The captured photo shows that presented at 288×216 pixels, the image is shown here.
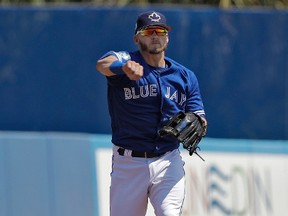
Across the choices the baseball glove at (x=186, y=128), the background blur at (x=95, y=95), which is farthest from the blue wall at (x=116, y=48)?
the baseball glove at (x=186, y=128)

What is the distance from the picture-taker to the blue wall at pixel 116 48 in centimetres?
850

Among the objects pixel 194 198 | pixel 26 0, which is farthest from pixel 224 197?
pixel 26 0

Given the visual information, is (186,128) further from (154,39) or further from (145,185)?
(154,39)

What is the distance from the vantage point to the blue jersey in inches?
239

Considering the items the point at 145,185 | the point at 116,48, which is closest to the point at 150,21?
the point at 145,185

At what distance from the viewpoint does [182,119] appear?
6.09m

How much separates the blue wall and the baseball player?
240 cm

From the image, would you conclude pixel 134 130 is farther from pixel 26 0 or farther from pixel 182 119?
pixel 26 0

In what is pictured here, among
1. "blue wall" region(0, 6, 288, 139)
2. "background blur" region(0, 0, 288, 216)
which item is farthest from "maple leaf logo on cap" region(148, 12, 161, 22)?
"blue wall" region(0, 6, 288, 139)

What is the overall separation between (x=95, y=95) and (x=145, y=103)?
2723 millimetres

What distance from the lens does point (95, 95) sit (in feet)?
28.8

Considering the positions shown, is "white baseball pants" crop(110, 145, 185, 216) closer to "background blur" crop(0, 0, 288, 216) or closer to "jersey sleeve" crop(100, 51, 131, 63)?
"jersey sleeve" crop(100, 51, 131, 63)

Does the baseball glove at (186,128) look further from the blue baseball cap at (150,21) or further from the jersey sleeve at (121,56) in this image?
the blue baseball cap at (150,21)

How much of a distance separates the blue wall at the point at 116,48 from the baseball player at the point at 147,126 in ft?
7.89
